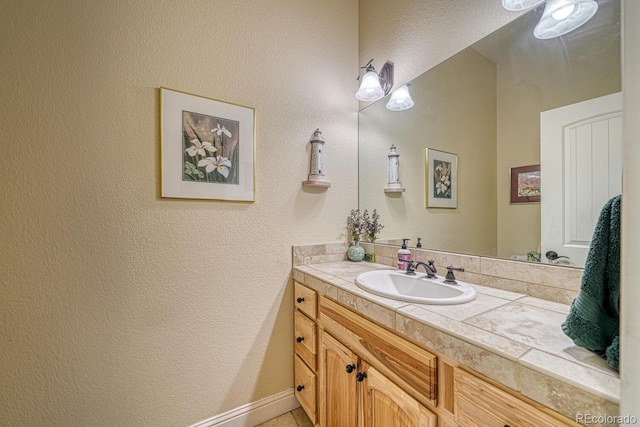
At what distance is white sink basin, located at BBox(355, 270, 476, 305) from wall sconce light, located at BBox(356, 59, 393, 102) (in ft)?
3.62

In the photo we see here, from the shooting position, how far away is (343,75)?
5.72 ft

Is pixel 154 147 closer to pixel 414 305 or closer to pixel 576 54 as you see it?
pixel 414 305

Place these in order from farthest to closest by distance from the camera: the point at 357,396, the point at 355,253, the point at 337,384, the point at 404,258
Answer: the point at 355,253
the point at 404,258
the point at 337,384
the point at 357,396

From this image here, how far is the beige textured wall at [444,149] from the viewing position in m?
1.13

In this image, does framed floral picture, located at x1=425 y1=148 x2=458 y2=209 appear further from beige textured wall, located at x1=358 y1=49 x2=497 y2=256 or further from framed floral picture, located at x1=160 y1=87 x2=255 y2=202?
framed floral picture, located at x1=160 y1=87 x2=255 y2=202

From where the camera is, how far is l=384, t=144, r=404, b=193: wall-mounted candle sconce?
157 cm

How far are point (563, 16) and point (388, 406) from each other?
59.0 inches

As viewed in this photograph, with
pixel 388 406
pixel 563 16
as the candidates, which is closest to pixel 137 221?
pixel 388 406

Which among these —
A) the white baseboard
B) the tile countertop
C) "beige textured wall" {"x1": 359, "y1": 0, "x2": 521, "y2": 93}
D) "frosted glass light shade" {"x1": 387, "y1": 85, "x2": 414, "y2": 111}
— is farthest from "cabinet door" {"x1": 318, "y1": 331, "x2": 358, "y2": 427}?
"beige textured wall" {"x1": 359, "y1": 0, "x2": 521, "y2": 93}

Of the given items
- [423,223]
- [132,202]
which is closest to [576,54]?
[423,223]

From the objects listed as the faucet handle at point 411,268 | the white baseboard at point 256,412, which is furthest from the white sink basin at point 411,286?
the white baseboard at point 256,412

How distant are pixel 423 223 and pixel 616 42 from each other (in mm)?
932

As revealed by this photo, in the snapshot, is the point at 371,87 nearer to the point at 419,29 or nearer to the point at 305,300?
the point at 419,29

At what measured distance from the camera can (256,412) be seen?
139 centimetres
